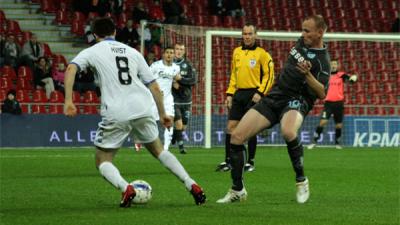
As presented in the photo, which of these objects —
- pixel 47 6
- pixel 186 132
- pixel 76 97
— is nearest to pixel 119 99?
pixel 186 132

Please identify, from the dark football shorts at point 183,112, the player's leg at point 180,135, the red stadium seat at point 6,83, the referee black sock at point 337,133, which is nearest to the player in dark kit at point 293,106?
the player's leg at point 180,135

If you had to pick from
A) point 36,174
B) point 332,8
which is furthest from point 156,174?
point 332,8

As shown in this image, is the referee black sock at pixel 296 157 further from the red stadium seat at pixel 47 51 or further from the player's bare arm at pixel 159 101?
the red stadium seat at pixel 47 51

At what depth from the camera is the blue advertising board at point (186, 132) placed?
24.2 m

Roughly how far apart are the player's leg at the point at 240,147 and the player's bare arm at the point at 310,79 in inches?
24.9

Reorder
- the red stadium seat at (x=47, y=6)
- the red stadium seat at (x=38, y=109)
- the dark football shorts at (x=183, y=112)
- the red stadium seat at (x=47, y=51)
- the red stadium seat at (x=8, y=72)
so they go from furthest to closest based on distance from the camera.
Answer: the red stadium seat at (x=47, y=6), the red stadium seat at (x=47, y=51), the red stadium seat at (x=8, y=72), the red stadium seat at (x=38, y=109), the dark football shorts at (x=183, y=112)

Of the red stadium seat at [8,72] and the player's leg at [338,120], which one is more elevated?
the red stadium seat at [8,72]

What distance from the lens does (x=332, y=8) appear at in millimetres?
32719

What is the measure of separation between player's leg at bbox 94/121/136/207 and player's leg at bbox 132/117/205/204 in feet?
0.49

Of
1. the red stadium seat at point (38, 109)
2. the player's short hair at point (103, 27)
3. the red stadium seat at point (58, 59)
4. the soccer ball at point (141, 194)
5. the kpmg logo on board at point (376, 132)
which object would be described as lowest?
the kpmg logo on board at point (376, 132)

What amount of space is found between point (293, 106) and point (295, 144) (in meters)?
0.41

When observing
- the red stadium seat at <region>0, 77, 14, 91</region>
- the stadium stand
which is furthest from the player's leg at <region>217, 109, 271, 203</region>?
the red stadium seat at <region>0, 77, 14, 91</region>

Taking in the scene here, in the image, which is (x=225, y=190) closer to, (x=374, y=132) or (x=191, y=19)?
(x=374, y=132)

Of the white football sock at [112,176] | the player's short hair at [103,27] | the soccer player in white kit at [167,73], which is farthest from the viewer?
the soccer player in white kit at [167,73]
